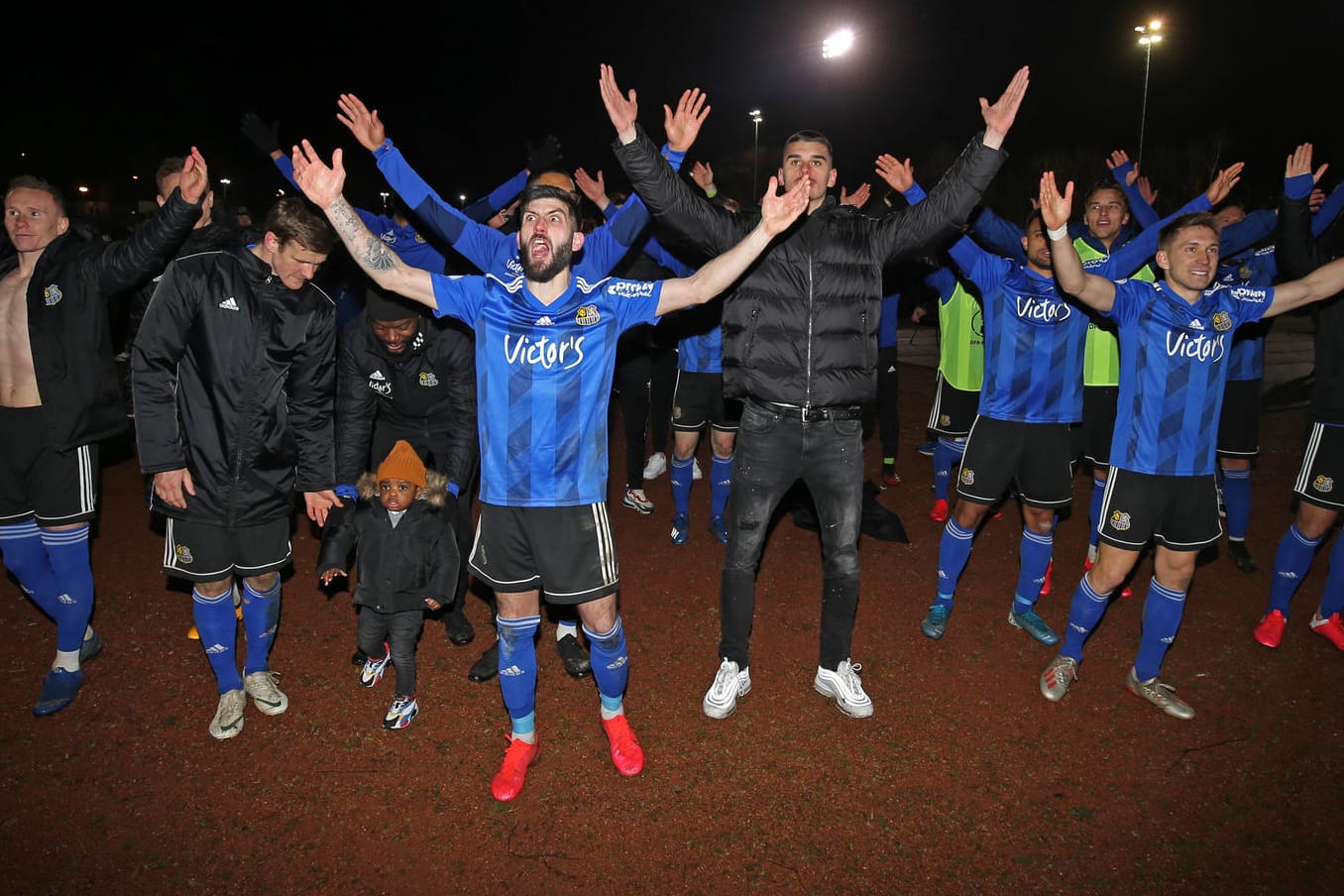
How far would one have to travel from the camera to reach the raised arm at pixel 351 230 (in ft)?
11.2

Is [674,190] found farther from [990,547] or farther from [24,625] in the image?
[24,625]

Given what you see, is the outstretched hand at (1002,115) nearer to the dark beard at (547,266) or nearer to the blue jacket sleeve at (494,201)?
the dark beard at (547,266)

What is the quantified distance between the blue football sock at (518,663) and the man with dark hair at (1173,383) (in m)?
3.19

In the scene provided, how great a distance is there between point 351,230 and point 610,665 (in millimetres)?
2348

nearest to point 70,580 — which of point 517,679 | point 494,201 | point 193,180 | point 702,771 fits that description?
point 193,180

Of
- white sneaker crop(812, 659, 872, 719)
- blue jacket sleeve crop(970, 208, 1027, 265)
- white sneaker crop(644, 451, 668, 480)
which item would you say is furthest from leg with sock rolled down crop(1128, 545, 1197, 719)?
white sneaker crop(644, 451, 668, 480)

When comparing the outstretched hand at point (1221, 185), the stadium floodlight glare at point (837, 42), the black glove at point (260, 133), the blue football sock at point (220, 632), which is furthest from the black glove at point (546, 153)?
the stadium floodlight glare at point (837, 42)

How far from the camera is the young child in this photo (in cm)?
426

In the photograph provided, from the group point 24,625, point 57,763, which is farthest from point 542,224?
point 24,625

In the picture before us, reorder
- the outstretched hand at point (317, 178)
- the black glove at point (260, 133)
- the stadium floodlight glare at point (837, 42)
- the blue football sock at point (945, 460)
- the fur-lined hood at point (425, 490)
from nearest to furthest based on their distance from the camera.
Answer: the outstretched hand at point (317, 178)
the fur-lined hood at point (425, 490)
the black glove at point (260, 133)
the blue football sock at point (945, 460)
the stadium floodlight glare at point (837, 42)

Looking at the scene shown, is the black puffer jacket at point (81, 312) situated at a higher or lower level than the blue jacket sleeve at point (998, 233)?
lower

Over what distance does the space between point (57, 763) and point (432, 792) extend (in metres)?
1.91

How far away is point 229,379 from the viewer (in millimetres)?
3986

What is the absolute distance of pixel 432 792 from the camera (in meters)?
3.83
